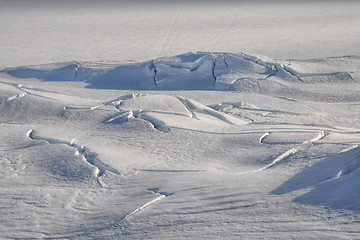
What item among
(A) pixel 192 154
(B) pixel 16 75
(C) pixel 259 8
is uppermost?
(C) pixel 259 8

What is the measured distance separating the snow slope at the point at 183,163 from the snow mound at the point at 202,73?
0.12 m

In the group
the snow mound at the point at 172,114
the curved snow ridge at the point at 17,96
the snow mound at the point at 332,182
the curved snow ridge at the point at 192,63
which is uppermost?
the curved snow ridge at the point at 192,63

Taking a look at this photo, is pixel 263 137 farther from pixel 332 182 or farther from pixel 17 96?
pixel 17 96

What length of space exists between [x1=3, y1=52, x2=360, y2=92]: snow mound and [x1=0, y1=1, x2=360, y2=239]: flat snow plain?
19mm

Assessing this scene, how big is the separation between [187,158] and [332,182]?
0.77m

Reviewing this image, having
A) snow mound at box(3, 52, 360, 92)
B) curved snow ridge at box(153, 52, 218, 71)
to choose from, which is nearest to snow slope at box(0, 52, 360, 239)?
snow mound at box(3, 52, 360, 92)

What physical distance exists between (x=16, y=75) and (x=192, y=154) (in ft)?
9.63

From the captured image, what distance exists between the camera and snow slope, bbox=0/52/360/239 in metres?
1.71

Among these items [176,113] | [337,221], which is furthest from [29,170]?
[337,221]

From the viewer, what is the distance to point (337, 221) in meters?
1.60

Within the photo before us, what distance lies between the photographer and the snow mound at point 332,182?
1695 millimetres

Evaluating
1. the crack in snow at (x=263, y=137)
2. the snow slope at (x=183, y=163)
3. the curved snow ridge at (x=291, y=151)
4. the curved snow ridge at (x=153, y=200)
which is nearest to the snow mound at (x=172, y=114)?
the snow slope at (x=183, y=163)

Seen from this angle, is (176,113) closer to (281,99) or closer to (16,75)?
(281,99)

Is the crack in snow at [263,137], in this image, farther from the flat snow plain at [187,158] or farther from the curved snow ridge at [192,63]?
the curved snow ridge at [192,63]
